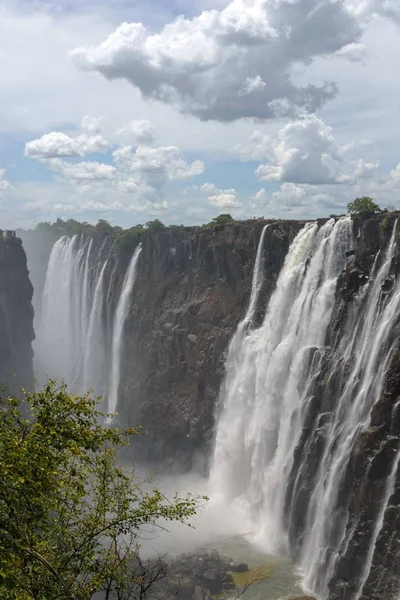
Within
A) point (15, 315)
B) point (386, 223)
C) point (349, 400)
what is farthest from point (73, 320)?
point (349, 400)

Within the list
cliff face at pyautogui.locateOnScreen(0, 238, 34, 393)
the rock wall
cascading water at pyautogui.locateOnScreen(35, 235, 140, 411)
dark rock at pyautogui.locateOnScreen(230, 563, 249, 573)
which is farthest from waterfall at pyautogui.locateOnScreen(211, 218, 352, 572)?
cliff face at pyautogui.locateOnScreen(0, 238, 34, 393)

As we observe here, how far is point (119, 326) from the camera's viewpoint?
234 feet

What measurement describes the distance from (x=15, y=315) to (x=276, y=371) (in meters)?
38.3

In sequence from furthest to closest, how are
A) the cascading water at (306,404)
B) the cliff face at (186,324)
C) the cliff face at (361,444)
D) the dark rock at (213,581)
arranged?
1. the cliff face at (186,324)
2. the dark rock at (213,581)
3. the cascading water at (306,404)
4. the cliff face at (361,444)

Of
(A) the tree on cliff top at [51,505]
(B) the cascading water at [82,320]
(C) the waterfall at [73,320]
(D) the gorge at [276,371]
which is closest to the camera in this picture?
(A) the tree on cliff top at [51,505]

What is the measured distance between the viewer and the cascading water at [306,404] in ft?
107

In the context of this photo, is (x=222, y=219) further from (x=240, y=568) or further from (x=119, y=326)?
(x=240, y=568)

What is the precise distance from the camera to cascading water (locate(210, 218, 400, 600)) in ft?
107

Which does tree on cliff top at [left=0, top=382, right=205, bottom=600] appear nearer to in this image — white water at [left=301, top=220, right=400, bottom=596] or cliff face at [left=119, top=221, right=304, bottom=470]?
white water at [left=301, top=220, right=400, bottom=596]

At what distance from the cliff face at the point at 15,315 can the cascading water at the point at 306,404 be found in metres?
27.6

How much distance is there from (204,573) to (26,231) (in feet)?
320

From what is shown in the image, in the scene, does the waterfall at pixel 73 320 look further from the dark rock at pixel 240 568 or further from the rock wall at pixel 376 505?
the rock wall at pixel 376 505

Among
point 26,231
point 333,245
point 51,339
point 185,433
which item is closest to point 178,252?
point 185,433

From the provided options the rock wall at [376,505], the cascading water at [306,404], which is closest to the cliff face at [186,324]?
the cascading water at [306,404]
